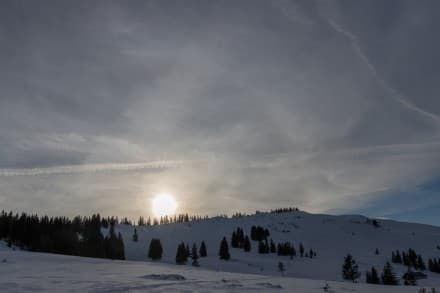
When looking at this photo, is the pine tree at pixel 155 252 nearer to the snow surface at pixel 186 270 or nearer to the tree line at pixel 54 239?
the snow surface at pixel 186 270

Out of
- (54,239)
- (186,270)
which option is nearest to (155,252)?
(54,239)

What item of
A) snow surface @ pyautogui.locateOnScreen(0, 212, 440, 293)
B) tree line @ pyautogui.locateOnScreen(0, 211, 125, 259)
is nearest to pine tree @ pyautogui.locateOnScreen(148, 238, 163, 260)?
snow surface @ pyautogui.locateOnScreen(0, 212, 440, 293)

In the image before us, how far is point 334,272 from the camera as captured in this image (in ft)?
378

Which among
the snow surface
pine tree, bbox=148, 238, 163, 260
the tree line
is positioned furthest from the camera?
pine tree, bbox=148, 238, 163, 260

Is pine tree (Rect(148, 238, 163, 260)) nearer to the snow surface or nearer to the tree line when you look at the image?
the snow surface

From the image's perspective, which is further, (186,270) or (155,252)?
(155,252)

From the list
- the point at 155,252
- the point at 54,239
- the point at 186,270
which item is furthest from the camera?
the point at 155,252

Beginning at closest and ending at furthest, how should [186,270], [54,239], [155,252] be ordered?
1. [186,270]
2. [54,239]
3. [155,252]

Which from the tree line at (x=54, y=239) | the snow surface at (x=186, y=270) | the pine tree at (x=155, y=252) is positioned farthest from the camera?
the pine tree at (x=155, y=252)

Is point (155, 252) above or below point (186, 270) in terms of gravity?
below

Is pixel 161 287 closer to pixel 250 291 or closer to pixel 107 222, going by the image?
pixel 250 291

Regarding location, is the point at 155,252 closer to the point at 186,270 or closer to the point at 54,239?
the point at 54,239

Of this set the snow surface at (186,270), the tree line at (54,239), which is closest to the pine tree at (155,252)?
the snow surface at (186,270)

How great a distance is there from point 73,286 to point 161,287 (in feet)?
14.3
